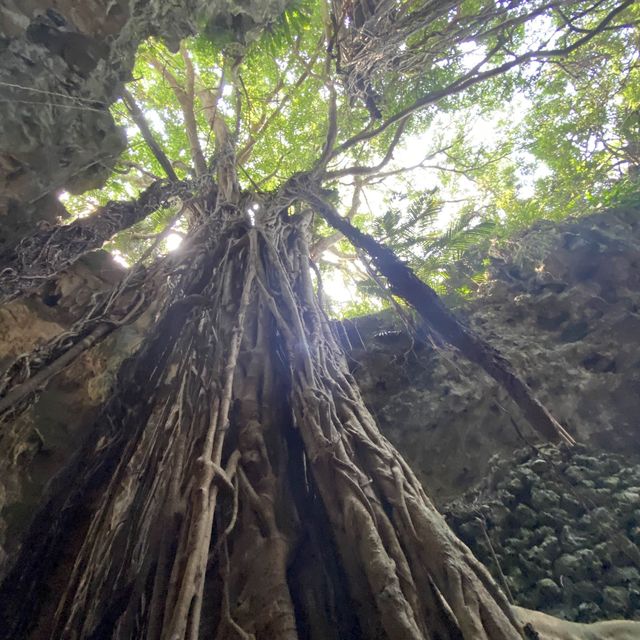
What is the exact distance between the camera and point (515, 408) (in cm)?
243

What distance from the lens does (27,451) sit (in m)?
2.03

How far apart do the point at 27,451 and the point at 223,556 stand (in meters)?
1.44

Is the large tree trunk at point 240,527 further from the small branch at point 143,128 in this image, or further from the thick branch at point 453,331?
the small branch at point 143,128

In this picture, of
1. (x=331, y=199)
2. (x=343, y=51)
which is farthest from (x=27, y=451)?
(x=343, y=51)

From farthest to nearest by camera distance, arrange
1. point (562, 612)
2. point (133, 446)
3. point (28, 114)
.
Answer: point (28, 114)
point (133, 446)
point (562, 612)

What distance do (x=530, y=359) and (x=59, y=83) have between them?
3.21m

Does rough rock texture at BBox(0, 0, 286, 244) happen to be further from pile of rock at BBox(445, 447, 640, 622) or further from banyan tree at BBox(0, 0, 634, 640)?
pile of rock at BBox(445, 447, 640, 622)

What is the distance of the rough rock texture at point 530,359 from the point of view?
229 centimetres

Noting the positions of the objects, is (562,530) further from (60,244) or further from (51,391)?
(60,244)

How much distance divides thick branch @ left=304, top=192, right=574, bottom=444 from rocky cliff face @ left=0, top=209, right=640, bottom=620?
16 cm

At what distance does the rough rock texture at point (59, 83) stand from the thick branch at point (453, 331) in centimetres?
162

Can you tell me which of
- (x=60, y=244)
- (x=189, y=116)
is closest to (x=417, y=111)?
(x=189, y=116)

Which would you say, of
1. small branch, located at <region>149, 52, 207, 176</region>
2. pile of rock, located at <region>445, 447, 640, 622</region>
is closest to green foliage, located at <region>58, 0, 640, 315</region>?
small branch, located at <region>149, 52, 207, 176</region>

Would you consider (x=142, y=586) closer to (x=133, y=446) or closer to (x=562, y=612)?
(x=133, y=446)
